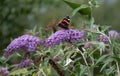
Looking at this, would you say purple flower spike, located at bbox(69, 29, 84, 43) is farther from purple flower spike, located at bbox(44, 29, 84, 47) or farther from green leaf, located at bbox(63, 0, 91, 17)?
green leaf, located at bbox(63, 0, 91, 17)

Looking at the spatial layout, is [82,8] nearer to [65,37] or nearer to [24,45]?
[65,37]

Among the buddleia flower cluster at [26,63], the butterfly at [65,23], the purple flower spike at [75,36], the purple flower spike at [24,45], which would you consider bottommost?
the buddleia flower cluster at [26,63]

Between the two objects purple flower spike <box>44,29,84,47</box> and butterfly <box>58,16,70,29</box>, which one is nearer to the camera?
purple flower spike <box>44,29,84,47</box>

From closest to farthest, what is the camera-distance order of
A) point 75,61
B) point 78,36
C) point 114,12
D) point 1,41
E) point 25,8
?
1. point 78,36
2. point 75,61
3. point 1,41
4. point 25,8
5. point 114,12

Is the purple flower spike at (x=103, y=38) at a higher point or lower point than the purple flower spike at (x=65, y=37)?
lower

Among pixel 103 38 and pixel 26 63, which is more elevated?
pixel 103 38

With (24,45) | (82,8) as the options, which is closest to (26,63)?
(24,45)

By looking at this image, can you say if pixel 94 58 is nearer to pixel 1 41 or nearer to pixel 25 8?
pixel 1 41

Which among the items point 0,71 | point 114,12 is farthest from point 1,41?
point 114,12

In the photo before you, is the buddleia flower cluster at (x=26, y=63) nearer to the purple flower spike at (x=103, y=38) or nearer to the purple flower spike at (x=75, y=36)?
the purple flower spike at (x=75, y=36)

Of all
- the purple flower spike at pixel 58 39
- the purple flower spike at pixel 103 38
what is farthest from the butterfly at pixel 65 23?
the purple flower spike at pixel 103 38

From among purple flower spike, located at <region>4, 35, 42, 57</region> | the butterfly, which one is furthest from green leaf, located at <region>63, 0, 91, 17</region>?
purple flower spike, located at <region>4, 35, 42, 57</region>
